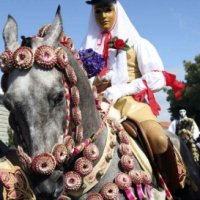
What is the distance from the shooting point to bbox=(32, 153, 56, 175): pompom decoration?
3238mm

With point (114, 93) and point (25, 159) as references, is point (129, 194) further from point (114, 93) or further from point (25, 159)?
point (114, 93)

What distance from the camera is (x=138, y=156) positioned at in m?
4.36

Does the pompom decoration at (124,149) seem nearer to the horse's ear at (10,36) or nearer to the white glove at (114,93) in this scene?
the white glove at (114,93)

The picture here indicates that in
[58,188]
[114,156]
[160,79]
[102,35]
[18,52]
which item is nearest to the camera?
[58,188]

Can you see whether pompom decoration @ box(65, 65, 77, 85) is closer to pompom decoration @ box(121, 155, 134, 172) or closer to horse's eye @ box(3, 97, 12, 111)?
horse's eye @ box(3, 97, 12, 111)

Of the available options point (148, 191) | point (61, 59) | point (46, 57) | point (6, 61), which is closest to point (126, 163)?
point (148, 191)

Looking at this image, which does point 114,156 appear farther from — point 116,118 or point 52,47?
point 52,47

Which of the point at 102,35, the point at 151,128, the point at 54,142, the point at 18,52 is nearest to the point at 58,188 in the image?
the point at 54,142

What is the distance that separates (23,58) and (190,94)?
3856 centimetres

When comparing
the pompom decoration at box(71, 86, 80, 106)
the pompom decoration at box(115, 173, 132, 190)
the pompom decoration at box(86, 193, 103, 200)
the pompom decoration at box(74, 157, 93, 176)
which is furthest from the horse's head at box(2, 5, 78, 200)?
the pompom decoration at box(115, 173, 132, 190)

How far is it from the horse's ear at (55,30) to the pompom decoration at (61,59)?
10cm

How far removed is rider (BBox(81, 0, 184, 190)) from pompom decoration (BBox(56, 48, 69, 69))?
1157mm

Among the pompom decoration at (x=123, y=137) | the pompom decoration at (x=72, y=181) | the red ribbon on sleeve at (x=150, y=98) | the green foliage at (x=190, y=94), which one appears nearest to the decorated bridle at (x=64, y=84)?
the pompom decoration at (x=72, y=181)

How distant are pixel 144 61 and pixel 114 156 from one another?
1341 mm
